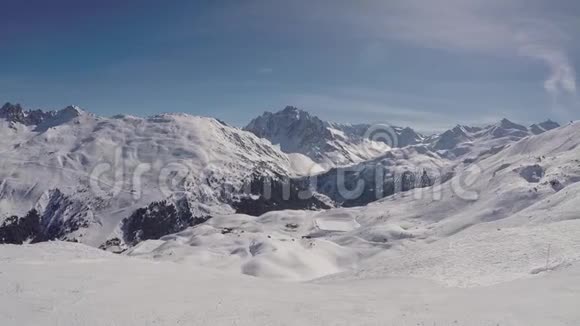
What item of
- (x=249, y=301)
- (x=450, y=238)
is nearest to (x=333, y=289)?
(x=249, y=301)

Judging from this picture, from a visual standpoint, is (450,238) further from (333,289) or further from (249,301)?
(249,301)

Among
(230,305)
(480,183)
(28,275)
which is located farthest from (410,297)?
(480,183)

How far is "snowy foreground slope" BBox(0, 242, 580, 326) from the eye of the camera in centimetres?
2520

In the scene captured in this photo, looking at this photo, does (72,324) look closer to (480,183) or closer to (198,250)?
(198,250)

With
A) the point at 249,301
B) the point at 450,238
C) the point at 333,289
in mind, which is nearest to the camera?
the point at 249,301

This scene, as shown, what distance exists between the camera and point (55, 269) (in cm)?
3962

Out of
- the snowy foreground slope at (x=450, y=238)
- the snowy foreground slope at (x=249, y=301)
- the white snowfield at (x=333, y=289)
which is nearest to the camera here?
the snowy foreground slope at (x=249, y=301)

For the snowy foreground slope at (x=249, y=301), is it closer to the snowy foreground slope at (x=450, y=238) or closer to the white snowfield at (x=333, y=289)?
the white snowfield at (x=333, y=289)

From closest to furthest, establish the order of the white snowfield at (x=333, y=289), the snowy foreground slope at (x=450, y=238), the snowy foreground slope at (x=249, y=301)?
the snowy foreground slope at (x=249, y=301), the white snowfield at (x=333, y=289), the snowy foreground slope at (x=450, y=238)

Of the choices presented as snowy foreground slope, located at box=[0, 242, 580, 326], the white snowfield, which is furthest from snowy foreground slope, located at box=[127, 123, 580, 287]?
snowy foreground slope, located at box=[0, 242, 580, 326]

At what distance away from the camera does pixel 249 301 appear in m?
30.6

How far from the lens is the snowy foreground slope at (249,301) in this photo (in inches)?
992

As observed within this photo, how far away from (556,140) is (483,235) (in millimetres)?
156255

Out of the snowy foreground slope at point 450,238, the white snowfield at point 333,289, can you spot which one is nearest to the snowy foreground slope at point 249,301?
the white snowfield at point 333,289
